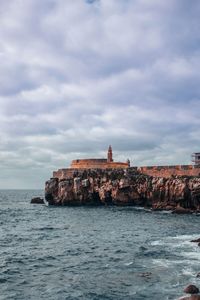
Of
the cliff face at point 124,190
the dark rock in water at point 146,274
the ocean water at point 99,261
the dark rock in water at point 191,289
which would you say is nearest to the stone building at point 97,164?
the cliff face at point 124,190

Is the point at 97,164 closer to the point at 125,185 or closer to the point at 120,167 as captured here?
the point at 120,167

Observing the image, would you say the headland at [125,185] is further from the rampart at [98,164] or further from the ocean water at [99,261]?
the ocean water at [99,261]

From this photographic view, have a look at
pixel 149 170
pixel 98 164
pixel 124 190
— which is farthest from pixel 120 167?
pixel 124 190

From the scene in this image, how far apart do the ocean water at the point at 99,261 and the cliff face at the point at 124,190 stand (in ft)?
63.7

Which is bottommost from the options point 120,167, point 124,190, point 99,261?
point 99,261

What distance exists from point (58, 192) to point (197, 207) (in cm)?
3708

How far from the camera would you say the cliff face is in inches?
3155

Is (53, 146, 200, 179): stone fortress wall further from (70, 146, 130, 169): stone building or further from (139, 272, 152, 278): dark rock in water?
(139, 272, 152, 278): dark rock in water

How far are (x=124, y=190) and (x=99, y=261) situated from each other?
57.4 meters

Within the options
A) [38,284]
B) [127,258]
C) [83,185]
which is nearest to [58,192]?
[83,185]

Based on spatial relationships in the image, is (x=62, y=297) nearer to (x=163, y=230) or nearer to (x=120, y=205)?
(x=163, y=230)

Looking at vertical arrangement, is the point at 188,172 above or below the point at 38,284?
above

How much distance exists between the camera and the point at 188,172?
8631 cm

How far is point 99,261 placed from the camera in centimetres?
3553
